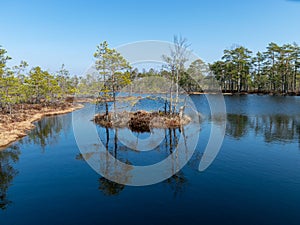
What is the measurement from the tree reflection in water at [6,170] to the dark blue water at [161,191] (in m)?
0.06

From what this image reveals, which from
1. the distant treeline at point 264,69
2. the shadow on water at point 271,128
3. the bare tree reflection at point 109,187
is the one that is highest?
the distant treeline at point 264,69

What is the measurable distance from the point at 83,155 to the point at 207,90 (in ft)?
260

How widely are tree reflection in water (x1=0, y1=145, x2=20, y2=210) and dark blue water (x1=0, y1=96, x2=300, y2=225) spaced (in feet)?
0.21

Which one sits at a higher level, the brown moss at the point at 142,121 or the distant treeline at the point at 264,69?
the distant treeline at the point at 264,69

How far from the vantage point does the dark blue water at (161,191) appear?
945 cm

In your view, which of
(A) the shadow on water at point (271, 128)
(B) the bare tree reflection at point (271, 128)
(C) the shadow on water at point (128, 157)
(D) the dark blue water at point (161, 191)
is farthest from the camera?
(B) the bare tree reflection at point (271, 128)

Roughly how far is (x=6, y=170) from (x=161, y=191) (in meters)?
10.7

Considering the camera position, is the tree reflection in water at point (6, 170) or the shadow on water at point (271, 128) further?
the shadow on water at point (271, 128)

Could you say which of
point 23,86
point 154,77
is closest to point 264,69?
point 154,77

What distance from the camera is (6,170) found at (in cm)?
1496

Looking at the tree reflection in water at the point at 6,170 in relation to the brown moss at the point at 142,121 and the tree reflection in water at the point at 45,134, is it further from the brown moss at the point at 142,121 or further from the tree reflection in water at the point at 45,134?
the brown moss at the point at 142,121

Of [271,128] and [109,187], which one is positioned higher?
[271,128]

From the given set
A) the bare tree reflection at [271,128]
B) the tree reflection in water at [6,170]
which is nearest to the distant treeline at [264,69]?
the bare tree reflection at [271,128]

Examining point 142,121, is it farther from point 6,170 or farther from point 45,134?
point 6,170
